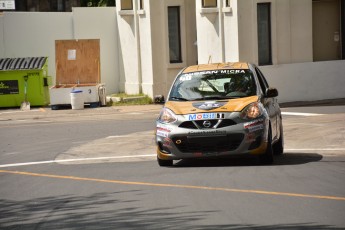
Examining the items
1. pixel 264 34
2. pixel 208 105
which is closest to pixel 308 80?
pixel 264 34

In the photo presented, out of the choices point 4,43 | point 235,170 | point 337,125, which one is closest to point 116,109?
point 4,43

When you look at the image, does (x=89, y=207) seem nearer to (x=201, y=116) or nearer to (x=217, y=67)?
(x=201, y=116)

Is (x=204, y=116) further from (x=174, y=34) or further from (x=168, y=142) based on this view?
(x=174, y=34)

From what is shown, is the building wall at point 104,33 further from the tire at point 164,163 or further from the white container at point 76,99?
the tire at point 164,163

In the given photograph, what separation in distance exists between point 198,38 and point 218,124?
1618cm

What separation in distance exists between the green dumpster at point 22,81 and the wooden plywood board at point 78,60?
0.57m

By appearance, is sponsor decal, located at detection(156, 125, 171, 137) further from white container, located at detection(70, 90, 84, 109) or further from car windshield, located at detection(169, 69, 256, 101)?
white container, located at detection(70, 90, 84, 109)

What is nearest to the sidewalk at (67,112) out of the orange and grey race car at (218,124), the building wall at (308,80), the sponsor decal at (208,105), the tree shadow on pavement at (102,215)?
the building wall at (308,80)

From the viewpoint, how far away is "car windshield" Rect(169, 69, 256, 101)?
1549 cm

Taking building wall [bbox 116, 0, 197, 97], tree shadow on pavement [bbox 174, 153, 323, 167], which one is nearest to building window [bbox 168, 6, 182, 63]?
building wall [bbox 116, 0, 197, 97]

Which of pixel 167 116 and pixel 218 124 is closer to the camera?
pixel 218 124

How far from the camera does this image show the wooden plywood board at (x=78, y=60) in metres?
31.9

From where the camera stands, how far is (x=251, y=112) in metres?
14.6

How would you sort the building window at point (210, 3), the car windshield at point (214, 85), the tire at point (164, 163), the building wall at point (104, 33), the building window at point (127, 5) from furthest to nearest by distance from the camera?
the building wall at point (104, 33) → the building window at point (127, 5) → the building window at point (210, 3) → the car windshield at point (214, 85) → the tire at point (164, 163)
